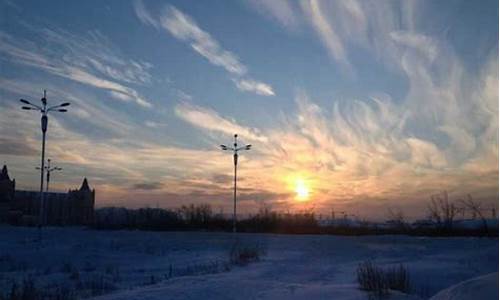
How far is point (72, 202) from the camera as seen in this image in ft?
328

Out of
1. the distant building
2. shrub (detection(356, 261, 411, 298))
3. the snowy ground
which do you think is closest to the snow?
shrub (detection(356, 261, 411, 298))

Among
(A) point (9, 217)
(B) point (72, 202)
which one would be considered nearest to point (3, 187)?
(A) point (9, 217)

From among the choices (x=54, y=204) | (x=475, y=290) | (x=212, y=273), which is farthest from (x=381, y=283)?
(x=54, y=204)

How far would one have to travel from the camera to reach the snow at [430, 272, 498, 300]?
284 inches

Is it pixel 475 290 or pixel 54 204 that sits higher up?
pixel 54 204

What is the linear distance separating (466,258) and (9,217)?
261 feet

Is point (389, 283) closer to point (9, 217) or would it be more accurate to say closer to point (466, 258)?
point (466, 258)

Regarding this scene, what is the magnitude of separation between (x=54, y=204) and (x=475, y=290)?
328ft

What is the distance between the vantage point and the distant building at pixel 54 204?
3561 inches

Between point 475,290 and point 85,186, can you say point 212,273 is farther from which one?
point 85,186

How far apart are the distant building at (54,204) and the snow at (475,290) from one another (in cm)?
8962

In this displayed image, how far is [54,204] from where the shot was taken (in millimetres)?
99188

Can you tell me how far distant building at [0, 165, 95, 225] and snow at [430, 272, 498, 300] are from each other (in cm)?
8962

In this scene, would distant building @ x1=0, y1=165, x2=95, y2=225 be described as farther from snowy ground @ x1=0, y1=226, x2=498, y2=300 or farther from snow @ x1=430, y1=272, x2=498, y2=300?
snow @ x1=430, y1=272, x2=498, y2=300
